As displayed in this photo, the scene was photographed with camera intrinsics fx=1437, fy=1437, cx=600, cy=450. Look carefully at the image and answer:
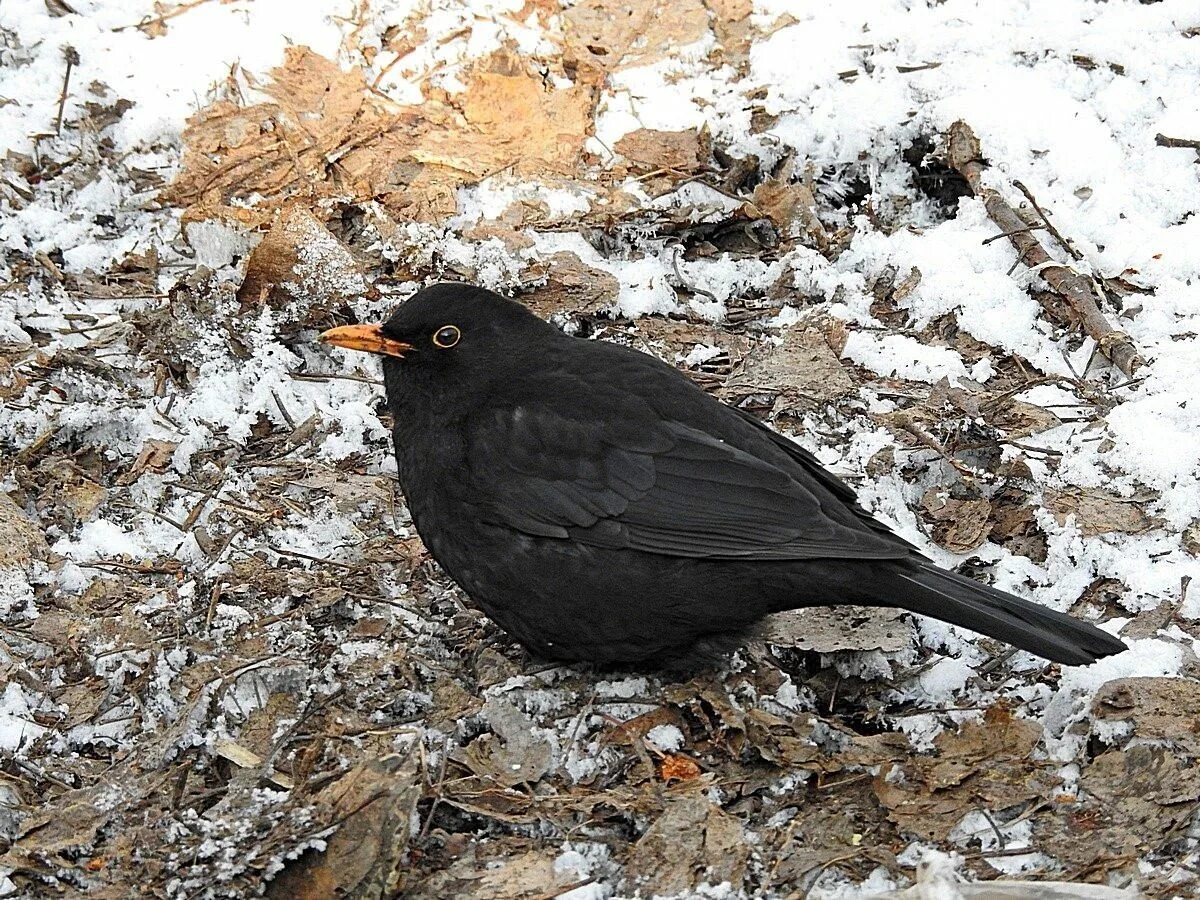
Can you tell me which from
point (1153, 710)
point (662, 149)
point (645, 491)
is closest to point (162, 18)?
point (662, 149)

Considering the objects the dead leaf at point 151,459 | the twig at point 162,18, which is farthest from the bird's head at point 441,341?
the twig at point 162,18

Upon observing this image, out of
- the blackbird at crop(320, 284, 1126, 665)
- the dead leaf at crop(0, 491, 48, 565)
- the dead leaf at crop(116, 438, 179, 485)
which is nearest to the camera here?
the blackbird at crop(320, 284, 1126, 665)

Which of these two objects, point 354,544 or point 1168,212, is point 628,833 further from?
point 1168,212

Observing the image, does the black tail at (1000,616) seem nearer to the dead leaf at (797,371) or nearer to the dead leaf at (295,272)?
the dead leaf at (797,371)

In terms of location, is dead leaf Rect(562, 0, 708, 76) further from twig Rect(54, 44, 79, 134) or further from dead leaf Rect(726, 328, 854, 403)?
twig Rect(54, 44, 79, 134)

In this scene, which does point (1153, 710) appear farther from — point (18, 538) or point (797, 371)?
point (18, 538)

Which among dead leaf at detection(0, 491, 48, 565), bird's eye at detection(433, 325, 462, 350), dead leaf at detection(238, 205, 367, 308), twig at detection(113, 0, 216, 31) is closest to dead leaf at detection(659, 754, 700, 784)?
bird's eye at detection(433, 325, 462, 350)

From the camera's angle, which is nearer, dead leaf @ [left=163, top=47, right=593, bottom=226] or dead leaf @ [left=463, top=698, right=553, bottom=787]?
dead leaf @ [left=463, top=698, right=553, bottom=787]
